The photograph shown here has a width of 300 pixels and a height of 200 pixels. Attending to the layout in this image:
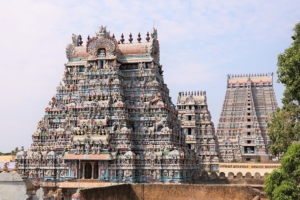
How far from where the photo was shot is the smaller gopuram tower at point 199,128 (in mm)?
55969

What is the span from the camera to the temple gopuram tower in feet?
228

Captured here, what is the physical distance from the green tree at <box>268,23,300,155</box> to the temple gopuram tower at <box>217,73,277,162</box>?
39581 mm

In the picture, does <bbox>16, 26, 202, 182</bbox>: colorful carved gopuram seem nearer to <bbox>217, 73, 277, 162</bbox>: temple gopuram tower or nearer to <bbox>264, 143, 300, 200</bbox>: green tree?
<bbox>264, 143, 300, 200</bbox>: green tree

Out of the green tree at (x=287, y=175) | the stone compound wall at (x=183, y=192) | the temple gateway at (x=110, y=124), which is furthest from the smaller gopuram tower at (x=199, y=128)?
the green tree at (x=287, y=175)

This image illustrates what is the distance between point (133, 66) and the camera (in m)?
43.1

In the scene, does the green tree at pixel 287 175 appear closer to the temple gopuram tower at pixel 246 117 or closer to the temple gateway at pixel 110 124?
the temple gateway at pixel 110 124

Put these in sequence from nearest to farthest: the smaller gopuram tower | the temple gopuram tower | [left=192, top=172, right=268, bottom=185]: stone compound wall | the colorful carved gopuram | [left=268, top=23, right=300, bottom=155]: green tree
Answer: [left=268, top=23, right=300, bottom=155]: green tree
the colorful carved gopuram
[left=192, top=172, right=268, bottom=185]: stone compound wall
the smaller gopuram tower
the temple gopuram tower

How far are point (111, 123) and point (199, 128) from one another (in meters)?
21.6

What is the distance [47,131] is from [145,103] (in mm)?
10507

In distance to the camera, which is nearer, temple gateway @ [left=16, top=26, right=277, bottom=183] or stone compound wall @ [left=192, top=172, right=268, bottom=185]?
temple gateway @ [left=16, top=26, right=277, bottom=183]

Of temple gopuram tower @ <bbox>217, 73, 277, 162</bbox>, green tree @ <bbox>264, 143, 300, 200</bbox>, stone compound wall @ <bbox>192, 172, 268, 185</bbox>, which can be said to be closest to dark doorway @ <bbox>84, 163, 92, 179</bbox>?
stone compound wall @ <bbox>192, 172, 268, 185</bbox>

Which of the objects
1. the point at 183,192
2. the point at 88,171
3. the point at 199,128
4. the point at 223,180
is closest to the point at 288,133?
the point at 183,192

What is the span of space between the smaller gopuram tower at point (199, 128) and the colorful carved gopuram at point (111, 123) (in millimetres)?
13113

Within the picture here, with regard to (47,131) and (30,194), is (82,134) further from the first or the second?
(30,194)
